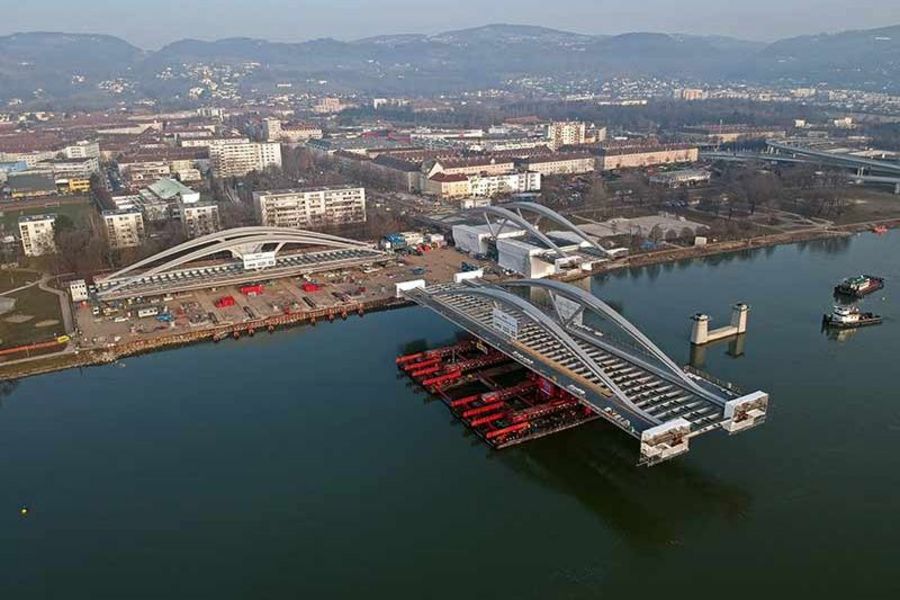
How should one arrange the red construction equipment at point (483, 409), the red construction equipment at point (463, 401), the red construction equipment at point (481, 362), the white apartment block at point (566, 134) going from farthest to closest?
the white apartment block at point (566, 134)
the red construction equipment at point (481, 362)
the red construction equipment at point (463, 401)
the red construction equipment at point (483, 409)

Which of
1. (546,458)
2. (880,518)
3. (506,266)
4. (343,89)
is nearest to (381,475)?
(546,458)

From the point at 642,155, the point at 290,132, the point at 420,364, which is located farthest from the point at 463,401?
the point at 290,132

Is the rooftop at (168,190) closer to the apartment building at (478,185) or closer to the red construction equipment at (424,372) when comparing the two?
the apartment building at (478,185)

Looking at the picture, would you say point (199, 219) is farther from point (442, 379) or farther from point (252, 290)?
point (442, 379)

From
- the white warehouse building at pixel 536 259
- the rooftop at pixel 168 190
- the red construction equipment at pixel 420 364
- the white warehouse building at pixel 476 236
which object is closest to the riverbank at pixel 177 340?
the red construction equipment at pixel 420 364

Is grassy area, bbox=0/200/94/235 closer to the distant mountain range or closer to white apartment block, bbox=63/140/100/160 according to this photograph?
white apartment block, bbox=63/140/100/160

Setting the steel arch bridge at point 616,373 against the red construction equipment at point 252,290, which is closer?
the steel arch bridge at point 616,373
